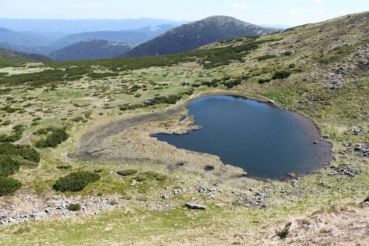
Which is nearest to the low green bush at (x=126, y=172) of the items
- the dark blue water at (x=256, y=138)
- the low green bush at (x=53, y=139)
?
the dark blue water at (x=256, y=138)

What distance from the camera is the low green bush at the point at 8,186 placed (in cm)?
3428

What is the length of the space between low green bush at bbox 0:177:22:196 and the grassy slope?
0.64m

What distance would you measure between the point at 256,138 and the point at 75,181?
25479 mm

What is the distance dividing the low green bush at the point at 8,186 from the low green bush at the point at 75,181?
320 cm

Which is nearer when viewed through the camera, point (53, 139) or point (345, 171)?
point (345, 171)

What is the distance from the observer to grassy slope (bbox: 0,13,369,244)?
2834cm

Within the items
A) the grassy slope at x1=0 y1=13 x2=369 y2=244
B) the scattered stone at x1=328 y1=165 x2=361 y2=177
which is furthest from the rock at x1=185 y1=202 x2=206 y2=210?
the scattered stone at x1=328 y1=165 x2=361 y2=177

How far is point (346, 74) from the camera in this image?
67875mm

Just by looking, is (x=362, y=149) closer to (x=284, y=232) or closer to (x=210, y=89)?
(x=284, y=232)

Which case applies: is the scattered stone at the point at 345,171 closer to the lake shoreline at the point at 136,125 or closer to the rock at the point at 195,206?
the lake shoreline at the point at 136,125

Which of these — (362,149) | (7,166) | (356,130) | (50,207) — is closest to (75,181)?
(50,207)

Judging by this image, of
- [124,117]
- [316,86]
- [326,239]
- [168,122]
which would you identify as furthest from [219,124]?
[326,239]

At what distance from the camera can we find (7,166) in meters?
39.6

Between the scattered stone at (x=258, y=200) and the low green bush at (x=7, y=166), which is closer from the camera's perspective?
the scattered stone at (x=258, y=200)
